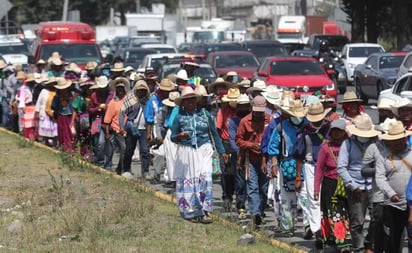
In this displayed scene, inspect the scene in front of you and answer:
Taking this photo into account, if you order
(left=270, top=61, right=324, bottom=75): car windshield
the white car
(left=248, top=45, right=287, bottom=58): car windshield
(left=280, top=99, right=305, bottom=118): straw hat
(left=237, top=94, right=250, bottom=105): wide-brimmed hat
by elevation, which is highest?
(left=280, top=99, right=305, bottom=118): straw hat

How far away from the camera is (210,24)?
79.2 meters

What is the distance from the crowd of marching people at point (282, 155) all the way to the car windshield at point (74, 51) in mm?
14552

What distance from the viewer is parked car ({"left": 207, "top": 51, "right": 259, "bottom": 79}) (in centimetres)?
3250

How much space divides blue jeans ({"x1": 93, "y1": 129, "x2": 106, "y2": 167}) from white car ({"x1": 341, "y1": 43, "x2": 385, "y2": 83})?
24.2 metres

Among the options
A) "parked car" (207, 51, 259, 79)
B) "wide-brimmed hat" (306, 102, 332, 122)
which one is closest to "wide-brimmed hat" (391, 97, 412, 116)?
"wide-brimmed hat" (306, 102, 332, 122)

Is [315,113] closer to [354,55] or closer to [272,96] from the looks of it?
[272,96]

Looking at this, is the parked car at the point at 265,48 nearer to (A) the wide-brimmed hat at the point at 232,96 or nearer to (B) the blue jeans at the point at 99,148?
(B) the blue jeans at the point at 99,148

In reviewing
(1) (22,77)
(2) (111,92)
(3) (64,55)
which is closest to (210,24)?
(3) (64,55)

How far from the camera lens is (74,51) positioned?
3269cm

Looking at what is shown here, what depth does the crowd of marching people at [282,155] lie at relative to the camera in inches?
403

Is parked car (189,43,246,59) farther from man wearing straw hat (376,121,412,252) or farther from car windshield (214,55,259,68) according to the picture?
man wearing straw hat (376,121,412,252)

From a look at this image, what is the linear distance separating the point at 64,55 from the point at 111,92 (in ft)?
45.4

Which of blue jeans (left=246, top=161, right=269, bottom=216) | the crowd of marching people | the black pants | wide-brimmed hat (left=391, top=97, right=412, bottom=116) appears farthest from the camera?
blue jeans (left=246, top=161, right=269, bottom=216)

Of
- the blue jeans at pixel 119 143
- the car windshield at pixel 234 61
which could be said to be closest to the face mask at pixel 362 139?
the blue jeans at pixel 119 143
